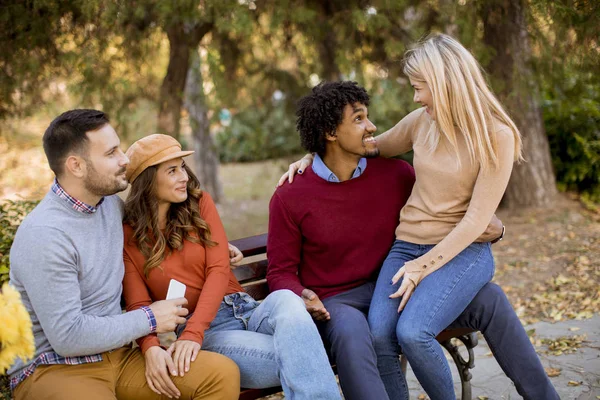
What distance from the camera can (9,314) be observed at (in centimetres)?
179

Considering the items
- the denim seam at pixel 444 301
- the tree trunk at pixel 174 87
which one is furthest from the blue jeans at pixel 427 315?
the tree trunk at pixel 174 87

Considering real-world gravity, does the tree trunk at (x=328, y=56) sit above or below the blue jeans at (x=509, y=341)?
above

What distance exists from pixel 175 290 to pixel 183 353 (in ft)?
1.06

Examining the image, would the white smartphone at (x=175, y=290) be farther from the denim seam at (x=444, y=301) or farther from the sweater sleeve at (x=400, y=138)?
the sweater sleeve at (x=400, y=138)

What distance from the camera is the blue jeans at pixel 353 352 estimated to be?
274 centimetres

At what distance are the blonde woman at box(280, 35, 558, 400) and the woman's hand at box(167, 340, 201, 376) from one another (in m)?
0.82

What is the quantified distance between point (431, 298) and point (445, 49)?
3.72 ft

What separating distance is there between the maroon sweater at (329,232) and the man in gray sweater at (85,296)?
2.28 ft

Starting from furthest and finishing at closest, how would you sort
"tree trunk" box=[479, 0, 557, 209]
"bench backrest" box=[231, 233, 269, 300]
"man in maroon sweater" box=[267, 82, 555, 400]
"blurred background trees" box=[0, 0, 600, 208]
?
"tree trunk" box=[479, 0, 557, 209] → "blurred background trees" box=[0, 0, 600, 208] → "bench backrest" box=[231, 233, 269, 300] → "man in maroon sweater" box=[267, 82, 555, 400]

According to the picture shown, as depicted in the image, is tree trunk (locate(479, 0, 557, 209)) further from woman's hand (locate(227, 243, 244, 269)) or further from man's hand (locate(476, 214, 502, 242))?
woman's hand (locate(227, 243, 244, 269))

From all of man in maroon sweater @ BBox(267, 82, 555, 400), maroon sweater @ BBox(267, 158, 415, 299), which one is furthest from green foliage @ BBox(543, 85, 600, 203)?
maroon sweater @ BBox(267, 158, 415, 299)

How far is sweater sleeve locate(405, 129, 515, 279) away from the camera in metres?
2.94

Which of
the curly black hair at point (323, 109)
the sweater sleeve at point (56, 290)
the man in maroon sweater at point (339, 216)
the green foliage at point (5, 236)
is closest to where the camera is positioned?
the sweater sleeve at point (56, 290)

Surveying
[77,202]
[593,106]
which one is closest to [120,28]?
[77,202]
